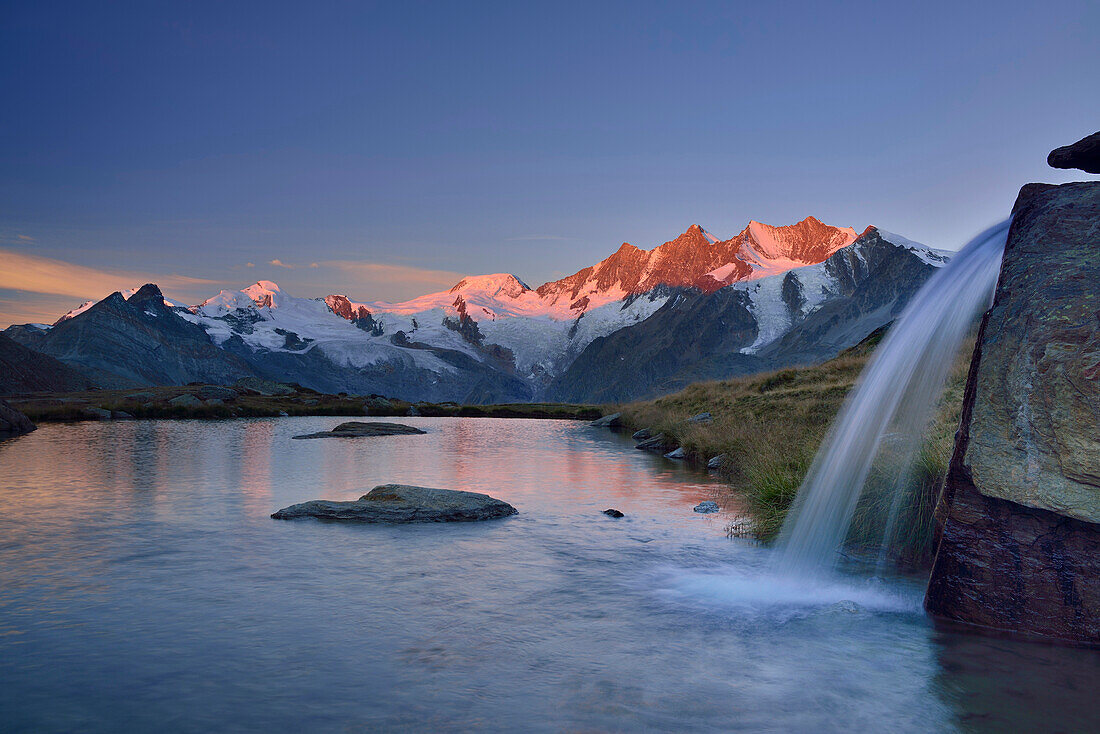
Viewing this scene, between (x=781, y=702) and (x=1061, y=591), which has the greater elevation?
(x=1061, y=591)

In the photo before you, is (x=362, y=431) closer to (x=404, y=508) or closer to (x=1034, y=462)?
(x=404, y=508)

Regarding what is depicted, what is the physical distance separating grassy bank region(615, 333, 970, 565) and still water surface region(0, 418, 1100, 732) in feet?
4.65

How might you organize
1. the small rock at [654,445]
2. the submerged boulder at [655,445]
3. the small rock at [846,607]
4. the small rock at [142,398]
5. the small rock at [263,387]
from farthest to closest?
the small rock at [263,387], the small rock at [142,398], the small rock at [654,445], the submerged boulder at [655,445], the small rock at [846,607]

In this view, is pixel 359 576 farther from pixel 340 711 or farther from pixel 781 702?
pixel 781 702

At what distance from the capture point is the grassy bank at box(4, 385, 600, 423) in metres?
61.7

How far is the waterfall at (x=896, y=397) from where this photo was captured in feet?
38.1

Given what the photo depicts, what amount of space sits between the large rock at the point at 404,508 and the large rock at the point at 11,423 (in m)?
36.6

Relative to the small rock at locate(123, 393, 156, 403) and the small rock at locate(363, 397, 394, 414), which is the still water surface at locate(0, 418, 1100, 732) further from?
the small rock at locate(363, 397, 394, 414)

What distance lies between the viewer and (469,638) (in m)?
8.49

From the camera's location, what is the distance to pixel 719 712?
21.5 feet

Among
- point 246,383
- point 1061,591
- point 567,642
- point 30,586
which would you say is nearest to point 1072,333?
point 1061,591

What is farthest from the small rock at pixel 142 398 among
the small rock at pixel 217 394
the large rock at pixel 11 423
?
the large rock at pixel 11 423

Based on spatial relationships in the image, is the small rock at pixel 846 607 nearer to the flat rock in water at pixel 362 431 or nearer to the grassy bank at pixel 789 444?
the grassy bank at pixel 789 444

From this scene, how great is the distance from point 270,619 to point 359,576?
225 centimetres
